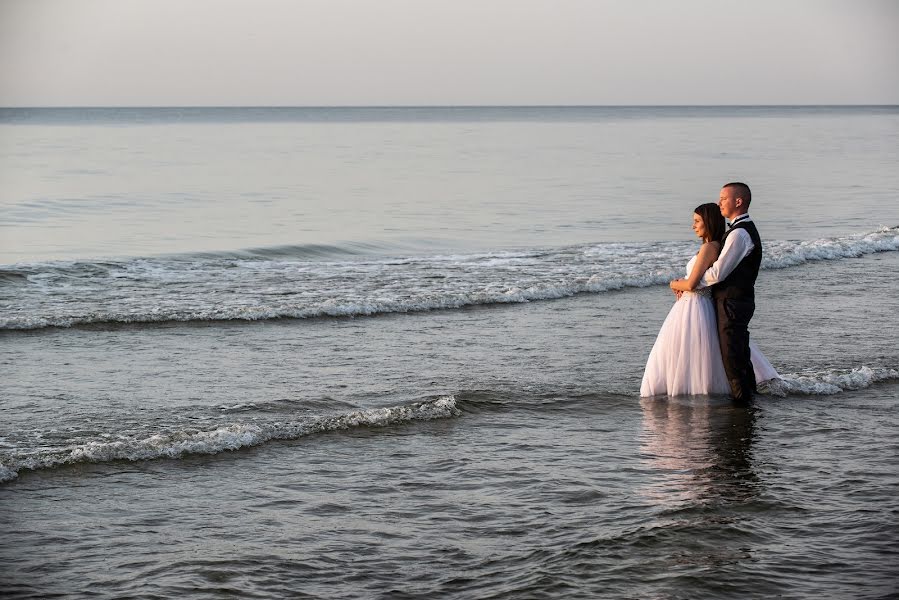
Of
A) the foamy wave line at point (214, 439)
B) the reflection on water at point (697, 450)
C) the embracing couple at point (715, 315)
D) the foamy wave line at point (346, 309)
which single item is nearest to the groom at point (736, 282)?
the embracing couple at point (715, 315)

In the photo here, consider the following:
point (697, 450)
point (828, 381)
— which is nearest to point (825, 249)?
point (828, 381)

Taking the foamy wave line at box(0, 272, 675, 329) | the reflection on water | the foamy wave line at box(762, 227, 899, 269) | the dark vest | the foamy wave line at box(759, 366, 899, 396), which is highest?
the dark vest

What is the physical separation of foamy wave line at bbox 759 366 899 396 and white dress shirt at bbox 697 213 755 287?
124cm

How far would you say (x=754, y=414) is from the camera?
26.6 ft

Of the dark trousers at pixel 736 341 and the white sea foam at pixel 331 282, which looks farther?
the white sea foam at pixel 331 282

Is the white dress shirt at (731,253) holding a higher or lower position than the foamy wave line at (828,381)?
higher

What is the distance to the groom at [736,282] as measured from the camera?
814 cm

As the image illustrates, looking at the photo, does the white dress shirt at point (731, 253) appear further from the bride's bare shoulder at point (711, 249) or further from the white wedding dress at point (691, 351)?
the white wedding dress at point (691, 351)

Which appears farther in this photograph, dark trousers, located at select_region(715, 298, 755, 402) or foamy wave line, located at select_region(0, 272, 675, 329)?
foamy wave line, located at select_region(0, 272, 675, 329)

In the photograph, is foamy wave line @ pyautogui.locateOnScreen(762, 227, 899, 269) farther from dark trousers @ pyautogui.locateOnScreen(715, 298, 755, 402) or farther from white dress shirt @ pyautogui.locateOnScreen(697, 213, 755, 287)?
white dress shirt @ pyautogui.locateOnScreen(697, 213, 755, 287)

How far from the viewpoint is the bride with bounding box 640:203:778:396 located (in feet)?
27.3

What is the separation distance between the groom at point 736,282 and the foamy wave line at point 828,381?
0.56 metres

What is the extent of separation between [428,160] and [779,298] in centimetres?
3401

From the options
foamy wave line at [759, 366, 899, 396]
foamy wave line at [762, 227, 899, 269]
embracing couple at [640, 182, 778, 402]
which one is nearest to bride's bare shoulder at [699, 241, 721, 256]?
embracing couple at [640, 182, 778, 402]
